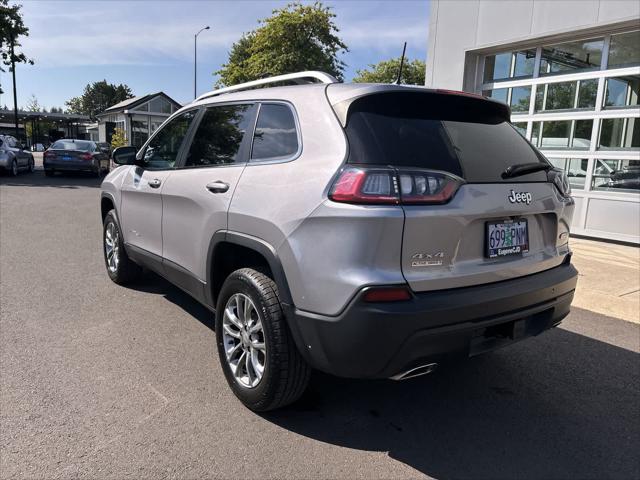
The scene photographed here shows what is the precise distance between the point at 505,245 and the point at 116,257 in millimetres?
4032

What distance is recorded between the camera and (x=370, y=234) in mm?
2234

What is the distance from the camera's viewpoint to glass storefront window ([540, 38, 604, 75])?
8745 millimetres

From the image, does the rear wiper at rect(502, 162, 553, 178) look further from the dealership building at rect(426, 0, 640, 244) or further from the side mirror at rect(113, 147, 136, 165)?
the dealership building at rect(426, 0, 640, 244)

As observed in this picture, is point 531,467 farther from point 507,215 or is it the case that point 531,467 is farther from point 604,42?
point 604,42

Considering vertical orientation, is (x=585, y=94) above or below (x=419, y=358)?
above

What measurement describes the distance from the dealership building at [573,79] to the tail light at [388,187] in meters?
7.57

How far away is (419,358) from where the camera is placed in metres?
2.34

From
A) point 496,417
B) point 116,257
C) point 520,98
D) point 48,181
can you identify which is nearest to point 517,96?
point 520,98

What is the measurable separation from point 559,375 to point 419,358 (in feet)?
5.72

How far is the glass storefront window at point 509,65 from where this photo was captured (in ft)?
31.9

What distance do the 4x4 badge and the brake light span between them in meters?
0.14

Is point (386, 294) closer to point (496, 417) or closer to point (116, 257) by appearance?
point (496, 417)

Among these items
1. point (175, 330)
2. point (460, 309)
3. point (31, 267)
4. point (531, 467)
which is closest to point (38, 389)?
point (175, 330)

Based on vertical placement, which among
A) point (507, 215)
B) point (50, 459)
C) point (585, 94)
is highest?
point (585, 94)
